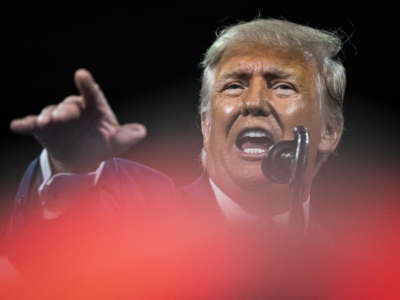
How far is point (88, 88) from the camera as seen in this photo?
1.40m

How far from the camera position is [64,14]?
6.69 ft

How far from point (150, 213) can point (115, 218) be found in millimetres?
117

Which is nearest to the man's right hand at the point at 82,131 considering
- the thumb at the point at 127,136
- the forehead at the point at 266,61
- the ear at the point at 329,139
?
the thumb at the point at 127,136

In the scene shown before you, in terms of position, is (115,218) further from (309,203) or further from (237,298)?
(309,203)

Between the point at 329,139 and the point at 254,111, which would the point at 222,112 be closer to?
the point at 254,111

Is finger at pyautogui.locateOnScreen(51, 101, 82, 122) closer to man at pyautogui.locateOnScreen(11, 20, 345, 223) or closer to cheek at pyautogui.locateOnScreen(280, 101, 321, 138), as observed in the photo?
man at pyautogui.locateOnScreen(11, 20, 345, 223)

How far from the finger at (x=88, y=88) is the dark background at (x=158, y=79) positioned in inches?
21.4

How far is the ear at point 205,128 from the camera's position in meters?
1.87

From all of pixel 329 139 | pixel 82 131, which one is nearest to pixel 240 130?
pixel 329 139

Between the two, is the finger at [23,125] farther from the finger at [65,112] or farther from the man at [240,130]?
the man at [240,130]

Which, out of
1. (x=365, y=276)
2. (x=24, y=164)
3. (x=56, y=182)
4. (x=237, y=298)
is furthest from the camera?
(x=24, y=164)

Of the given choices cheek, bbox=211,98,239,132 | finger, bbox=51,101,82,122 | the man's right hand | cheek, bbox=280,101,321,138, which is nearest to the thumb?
the man's right hand

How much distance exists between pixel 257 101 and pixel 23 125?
688 mm

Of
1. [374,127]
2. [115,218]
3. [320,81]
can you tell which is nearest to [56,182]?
[115,218]
